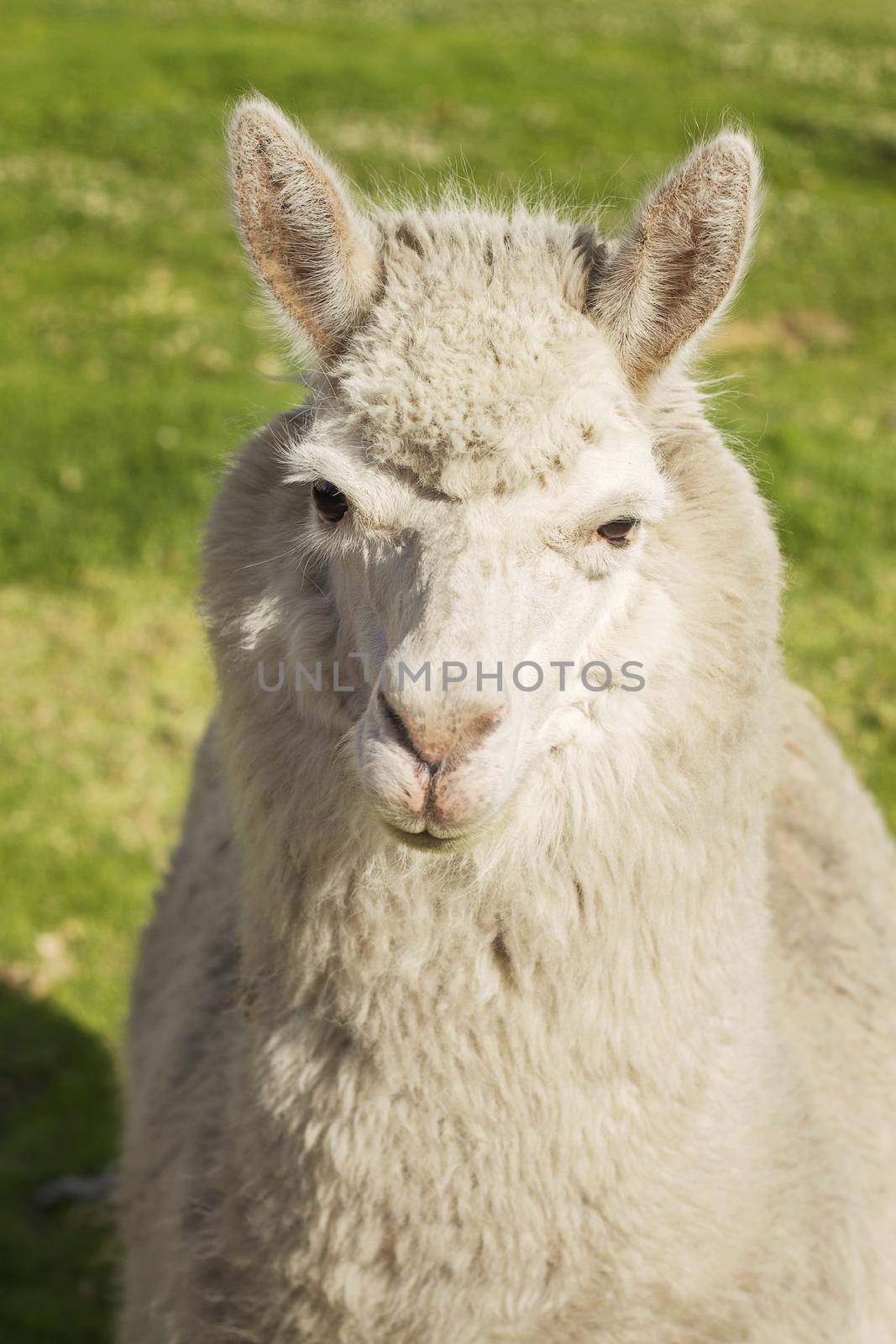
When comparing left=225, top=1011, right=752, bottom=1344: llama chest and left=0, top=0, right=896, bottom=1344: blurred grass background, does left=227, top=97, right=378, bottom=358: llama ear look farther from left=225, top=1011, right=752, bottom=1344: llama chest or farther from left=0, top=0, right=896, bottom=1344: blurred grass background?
left=225, top=1011, right=752, bottom=1344: llama chest

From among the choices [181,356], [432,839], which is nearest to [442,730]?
[432,839]

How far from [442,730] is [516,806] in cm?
31

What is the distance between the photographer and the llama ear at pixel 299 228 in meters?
2.09

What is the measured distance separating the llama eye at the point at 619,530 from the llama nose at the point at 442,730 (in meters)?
0.41

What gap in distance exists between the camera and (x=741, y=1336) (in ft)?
7.18

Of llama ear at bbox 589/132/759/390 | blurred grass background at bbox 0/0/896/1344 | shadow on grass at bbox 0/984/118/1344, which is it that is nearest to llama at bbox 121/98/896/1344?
llama ear at bbox 589/132/759/390

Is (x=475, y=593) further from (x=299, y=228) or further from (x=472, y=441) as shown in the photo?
(x=299, y=228)

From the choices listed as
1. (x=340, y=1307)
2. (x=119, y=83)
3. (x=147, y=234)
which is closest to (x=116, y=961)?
(x=340, y=1307)

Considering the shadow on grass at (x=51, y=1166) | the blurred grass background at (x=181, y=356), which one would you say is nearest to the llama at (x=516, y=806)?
A: the blurred grass background at (x=181, y=356)

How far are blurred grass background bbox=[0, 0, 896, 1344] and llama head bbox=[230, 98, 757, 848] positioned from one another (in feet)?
1.46

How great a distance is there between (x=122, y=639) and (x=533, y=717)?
5.21 m

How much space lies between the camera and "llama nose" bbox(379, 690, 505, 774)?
1.77 meters

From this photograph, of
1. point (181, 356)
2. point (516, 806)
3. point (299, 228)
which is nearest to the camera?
point (516, 806)

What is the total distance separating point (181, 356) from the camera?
380 inches
